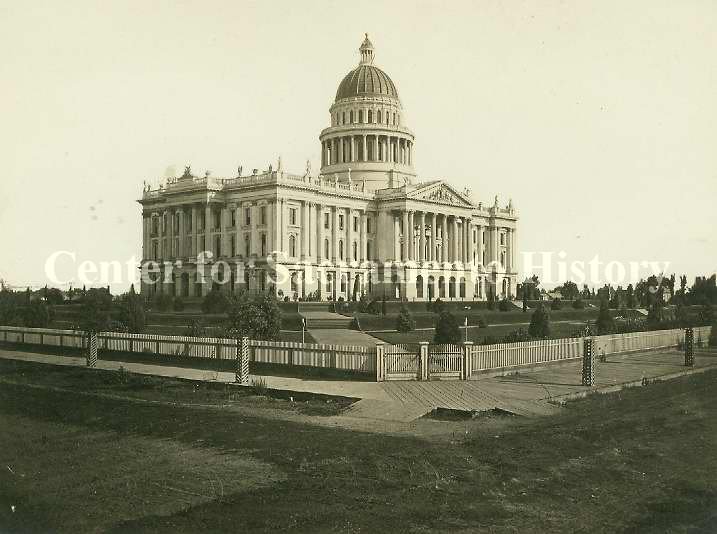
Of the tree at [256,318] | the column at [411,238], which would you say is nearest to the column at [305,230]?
the column at [411,238]

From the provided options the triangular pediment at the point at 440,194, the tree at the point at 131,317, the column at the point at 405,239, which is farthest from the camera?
the triangular pediment at the point at 440,194

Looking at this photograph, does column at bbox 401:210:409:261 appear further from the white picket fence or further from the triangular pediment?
the white picket fence

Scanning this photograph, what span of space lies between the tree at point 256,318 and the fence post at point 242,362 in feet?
18.1

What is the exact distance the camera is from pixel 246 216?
7844 cm

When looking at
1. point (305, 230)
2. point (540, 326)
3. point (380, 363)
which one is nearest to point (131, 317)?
point (380, 363)

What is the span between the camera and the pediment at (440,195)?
88.4 metres

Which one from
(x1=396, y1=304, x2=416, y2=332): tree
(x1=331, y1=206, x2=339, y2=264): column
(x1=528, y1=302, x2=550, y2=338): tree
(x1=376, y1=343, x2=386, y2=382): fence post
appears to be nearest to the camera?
(x1=376, y1=343, x2=386, y2=382): fence post

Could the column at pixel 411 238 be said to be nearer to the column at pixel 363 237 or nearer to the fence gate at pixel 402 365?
the column at pixel 363 237

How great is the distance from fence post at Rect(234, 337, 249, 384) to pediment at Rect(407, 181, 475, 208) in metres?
64.5

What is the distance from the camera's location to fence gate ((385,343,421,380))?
22.6 m

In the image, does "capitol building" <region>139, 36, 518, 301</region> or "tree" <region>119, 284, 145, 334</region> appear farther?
"capitol building" <region>139, 36, 518, 301</region>

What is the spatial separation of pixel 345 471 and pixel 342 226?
7413 cm

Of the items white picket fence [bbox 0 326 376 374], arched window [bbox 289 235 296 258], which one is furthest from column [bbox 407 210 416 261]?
white picket fence [bbox 0 326 376 374]

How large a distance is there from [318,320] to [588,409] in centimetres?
3299
